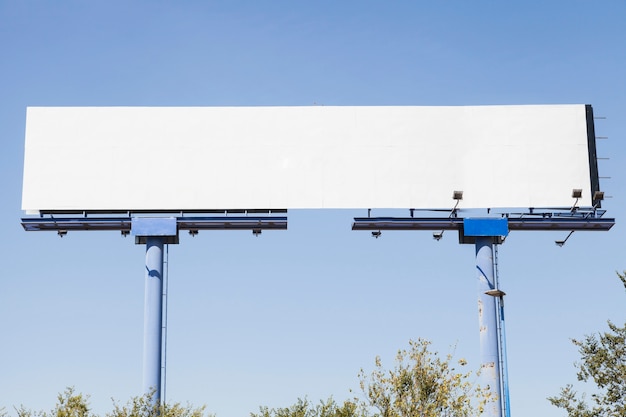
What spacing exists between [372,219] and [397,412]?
13.5m

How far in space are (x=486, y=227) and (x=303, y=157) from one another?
9560mm

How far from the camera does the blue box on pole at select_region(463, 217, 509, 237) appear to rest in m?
52.1

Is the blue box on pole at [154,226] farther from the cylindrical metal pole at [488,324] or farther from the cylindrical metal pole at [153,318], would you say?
the cylindrical metal pole at [488,324]

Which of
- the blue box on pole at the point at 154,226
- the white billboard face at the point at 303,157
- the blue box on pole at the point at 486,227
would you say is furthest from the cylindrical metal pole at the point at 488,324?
the blue box on pole at the point at 154,226

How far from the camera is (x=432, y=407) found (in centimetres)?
4062

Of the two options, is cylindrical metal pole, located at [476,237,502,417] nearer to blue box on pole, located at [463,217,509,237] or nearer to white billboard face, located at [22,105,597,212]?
blue box on pole, located at [463,217,509,237]

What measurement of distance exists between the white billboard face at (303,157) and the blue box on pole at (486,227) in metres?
1.15

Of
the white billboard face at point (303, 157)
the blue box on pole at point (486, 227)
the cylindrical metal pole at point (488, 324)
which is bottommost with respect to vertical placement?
the cylindrical metal pole at point (488, 324)

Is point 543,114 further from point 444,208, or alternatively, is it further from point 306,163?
point 306,163

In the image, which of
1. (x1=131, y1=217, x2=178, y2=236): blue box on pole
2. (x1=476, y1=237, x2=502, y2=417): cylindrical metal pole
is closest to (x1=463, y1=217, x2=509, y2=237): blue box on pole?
(x1=476, y1=237, x2=502, y2=417): cylindrical metal pole

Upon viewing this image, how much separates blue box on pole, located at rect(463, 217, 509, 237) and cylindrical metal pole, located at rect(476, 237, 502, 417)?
0.48 meters

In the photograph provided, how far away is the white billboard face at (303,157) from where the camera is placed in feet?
175

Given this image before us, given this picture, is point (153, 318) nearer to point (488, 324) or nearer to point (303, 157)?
point (303, 157)

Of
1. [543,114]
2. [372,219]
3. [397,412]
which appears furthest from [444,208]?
[397,412]
